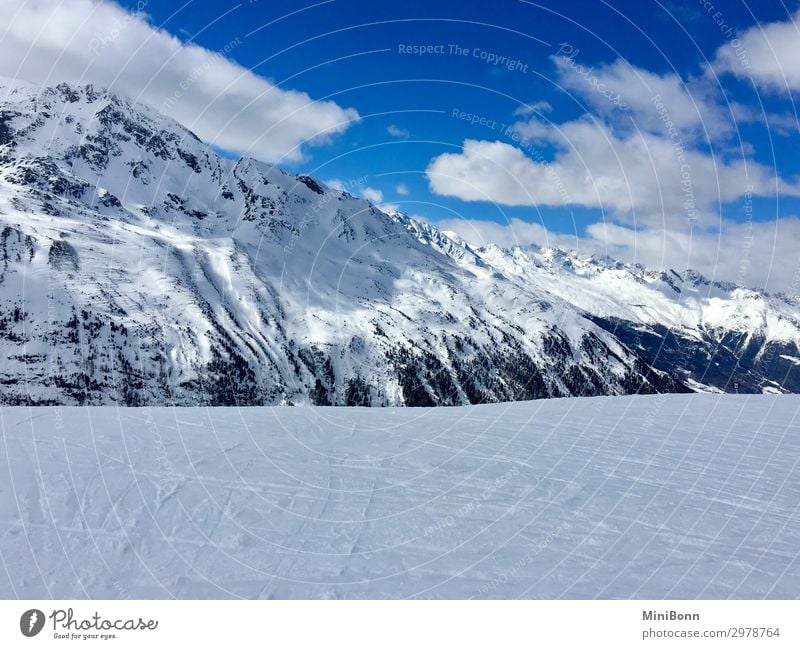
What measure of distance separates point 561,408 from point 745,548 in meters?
14.9

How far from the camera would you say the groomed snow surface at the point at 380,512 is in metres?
7.43

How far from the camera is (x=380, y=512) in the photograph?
986 centimetres

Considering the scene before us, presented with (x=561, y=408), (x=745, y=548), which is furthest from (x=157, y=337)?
(x=745, y=548)

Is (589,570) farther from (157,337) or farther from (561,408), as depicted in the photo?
(157,337)

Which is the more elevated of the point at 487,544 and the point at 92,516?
the point at 92,516

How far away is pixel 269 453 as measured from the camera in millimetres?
13594
